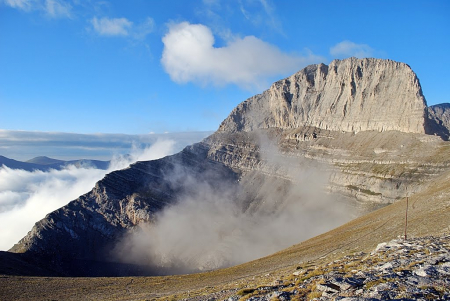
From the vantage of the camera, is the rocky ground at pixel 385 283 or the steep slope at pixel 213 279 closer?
the rocky ground at pixel 385 283

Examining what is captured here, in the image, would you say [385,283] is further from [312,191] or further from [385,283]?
[312,191]

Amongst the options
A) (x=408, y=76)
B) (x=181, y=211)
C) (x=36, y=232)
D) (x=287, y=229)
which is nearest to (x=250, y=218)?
(x=287, y=229)

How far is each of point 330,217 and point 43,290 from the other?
12432 cm

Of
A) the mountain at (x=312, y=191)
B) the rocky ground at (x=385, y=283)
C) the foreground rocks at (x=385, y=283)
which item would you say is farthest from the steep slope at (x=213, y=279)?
the mountain at (x=312, y=191)

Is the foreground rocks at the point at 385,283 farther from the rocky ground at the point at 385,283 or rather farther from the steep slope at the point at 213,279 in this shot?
the steep slope at the point at 213,279

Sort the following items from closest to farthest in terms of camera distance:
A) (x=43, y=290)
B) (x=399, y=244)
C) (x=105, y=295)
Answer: (x=399, y=244)
(x=105, y=295)
(x=43, y=290)

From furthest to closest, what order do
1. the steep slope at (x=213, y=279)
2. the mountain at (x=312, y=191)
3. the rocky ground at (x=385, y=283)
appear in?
the mountain at (x=312, y=191), the steep slope at (x=213, y=279), the rocky ground at (x=385, y=283)

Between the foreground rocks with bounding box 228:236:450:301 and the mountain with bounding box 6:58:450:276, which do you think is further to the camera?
the mountain with bounding box 6:58:450:276

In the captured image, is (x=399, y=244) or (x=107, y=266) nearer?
(x=399, y=244)

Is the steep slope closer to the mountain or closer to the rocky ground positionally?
the rocky ground

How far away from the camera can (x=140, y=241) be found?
169625mm

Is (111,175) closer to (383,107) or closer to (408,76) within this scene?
(383,107)

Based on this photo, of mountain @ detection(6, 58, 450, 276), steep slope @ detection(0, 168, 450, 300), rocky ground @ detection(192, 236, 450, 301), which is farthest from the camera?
mountain @ detection(6, 58, 450, 276)

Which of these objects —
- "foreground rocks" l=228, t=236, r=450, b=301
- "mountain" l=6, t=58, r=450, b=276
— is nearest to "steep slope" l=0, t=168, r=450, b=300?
"foreground rocks" l=228, t=236, r=450, b=301
